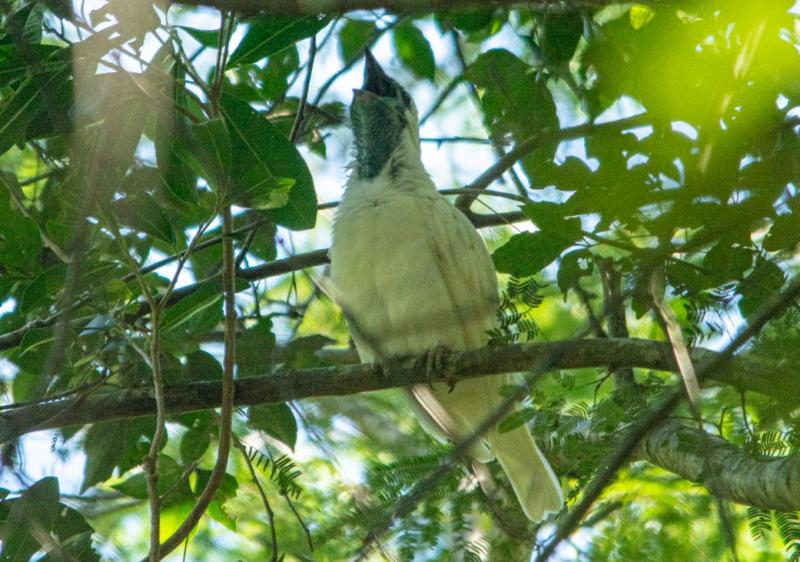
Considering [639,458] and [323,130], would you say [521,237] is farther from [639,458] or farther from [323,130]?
[323,130]

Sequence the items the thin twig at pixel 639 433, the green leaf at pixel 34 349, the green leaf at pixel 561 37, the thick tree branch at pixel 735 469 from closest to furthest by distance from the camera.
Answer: the thin twig at pixel 639 433, the thick tree branch at pixel 735 469, the green leaf at pixel 34 349, the green leaf at pixel 561 37

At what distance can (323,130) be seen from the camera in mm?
5637

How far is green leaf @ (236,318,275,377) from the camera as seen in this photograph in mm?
3232

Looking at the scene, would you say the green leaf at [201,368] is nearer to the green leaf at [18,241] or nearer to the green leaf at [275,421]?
the green leaf at [275,421]

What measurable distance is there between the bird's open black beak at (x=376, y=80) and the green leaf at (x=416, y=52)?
1.16m

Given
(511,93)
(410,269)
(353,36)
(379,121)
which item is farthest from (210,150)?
(379,121)

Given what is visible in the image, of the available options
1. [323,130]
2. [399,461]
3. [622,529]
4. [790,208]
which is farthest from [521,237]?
[323,130]

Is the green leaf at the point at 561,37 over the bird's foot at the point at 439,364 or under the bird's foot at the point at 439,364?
over

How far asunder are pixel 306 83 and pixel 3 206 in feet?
4.99

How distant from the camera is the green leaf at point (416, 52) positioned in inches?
183

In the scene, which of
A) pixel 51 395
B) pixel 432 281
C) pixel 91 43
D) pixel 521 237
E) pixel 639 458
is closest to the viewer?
pixel 91 43

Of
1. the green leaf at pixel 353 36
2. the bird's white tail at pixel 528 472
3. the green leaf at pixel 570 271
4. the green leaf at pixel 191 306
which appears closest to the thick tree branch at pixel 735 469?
the green leaf at pixel 570 271

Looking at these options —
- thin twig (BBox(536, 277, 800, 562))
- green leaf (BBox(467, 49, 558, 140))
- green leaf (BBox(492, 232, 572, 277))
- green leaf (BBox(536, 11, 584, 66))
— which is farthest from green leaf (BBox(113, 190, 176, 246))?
thin twig (BBox(536, 277, 800, 562))

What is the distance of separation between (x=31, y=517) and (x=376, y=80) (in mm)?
3717
